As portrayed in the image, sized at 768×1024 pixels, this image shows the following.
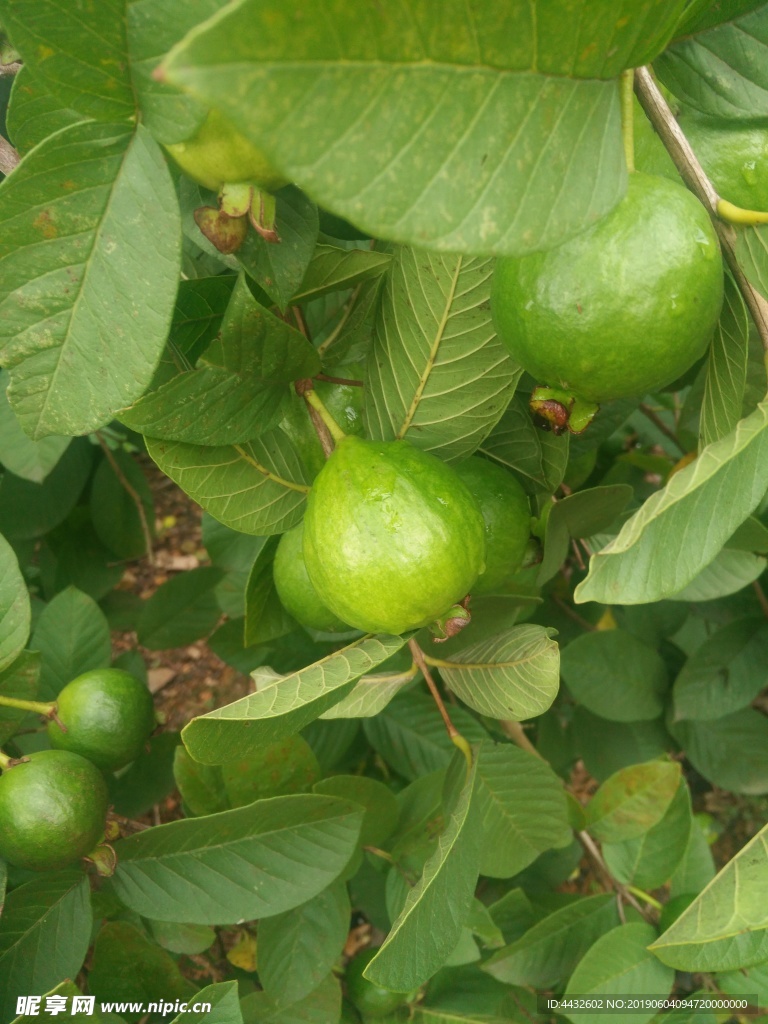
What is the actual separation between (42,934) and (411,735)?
2.71 feet

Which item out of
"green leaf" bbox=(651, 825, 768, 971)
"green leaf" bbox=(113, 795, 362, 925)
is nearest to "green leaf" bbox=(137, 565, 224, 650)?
"green leaf" bbox=(113, 795, 362, 925)

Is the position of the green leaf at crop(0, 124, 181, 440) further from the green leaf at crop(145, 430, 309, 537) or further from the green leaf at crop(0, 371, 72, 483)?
the green leaf at crop(0, 371, 72, 483)

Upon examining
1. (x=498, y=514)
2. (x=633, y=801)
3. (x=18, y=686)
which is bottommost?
(x=633, y=801)

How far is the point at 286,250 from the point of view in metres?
0.79

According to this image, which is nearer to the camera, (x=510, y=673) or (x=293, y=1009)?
(x=510, y=673)

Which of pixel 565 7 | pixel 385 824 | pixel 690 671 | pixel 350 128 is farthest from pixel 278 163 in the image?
pixel 690 671

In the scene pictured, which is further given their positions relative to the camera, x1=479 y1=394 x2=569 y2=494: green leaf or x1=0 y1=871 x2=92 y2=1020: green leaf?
x1=0 y1=871 x2=92 y2=1020: green leaf

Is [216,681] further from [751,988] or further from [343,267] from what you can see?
[343,267]

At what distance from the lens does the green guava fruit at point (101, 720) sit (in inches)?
46.1

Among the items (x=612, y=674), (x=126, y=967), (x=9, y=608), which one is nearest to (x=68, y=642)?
(x=9, y=608)

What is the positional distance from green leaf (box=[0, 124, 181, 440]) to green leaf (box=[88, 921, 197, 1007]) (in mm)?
877

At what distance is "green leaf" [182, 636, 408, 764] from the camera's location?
0.67 m

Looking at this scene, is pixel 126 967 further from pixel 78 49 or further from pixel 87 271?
pixel 78 49

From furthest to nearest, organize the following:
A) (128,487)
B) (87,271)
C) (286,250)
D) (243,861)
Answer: (128,487) < (243,861) < (286,250) < (87,271)
